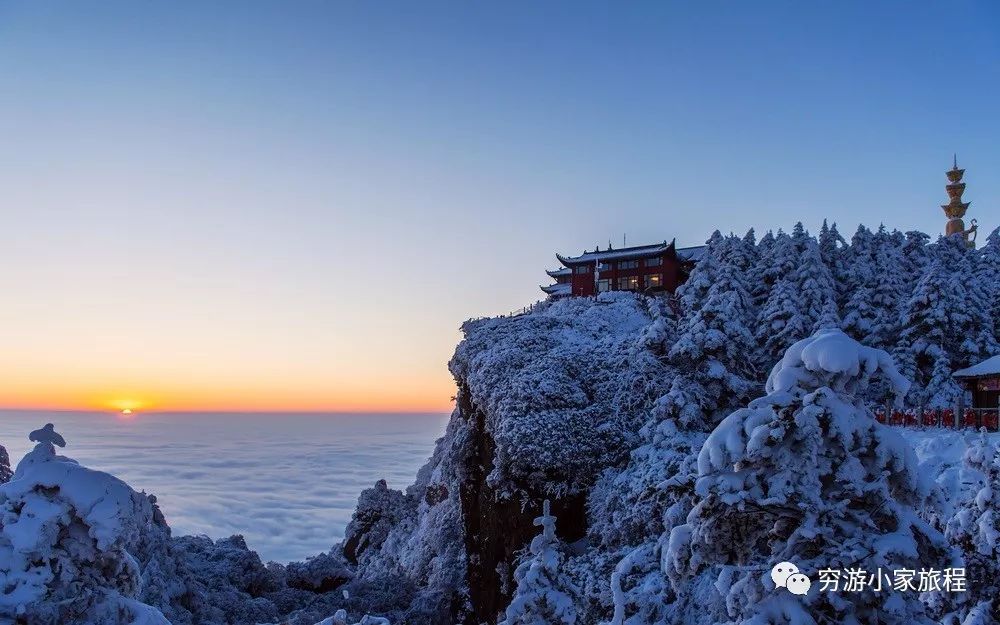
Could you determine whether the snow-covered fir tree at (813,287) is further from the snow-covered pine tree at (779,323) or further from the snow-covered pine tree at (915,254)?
the snow-covered pine tree at (915,254)

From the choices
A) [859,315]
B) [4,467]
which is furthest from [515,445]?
[859,315]

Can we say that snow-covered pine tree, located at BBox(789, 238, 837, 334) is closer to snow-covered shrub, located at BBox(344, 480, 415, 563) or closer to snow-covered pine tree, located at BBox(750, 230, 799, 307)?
snow-covered pine tree, located at BBox(750, 230, 799, 307)

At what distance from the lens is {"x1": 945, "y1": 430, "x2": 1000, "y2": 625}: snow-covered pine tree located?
15250 mm

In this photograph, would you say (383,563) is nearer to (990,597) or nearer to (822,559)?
(990,597)

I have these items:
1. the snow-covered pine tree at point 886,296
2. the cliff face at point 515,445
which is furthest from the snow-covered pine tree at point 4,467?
the snow-covered pine tree at point 886,296

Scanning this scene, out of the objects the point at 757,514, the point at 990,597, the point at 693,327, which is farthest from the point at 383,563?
the point at 757,514

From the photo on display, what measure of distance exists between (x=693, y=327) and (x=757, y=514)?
22.1 metres

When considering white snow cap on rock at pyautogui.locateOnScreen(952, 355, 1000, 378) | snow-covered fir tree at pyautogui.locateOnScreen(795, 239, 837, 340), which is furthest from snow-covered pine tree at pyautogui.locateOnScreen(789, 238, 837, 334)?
white snow cap on rock at pyautogui.locateOnScreen(952, 355, 1000, 378)

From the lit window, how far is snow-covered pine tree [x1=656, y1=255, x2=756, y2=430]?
107ft

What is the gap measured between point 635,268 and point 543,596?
51.6 meters

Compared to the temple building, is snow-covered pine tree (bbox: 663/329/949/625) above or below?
below

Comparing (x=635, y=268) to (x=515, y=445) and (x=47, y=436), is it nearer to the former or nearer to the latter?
(x=515, y=445)

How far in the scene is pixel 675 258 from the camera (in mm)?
64312

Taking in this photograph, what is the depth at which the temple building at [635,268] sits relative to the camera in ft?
207
